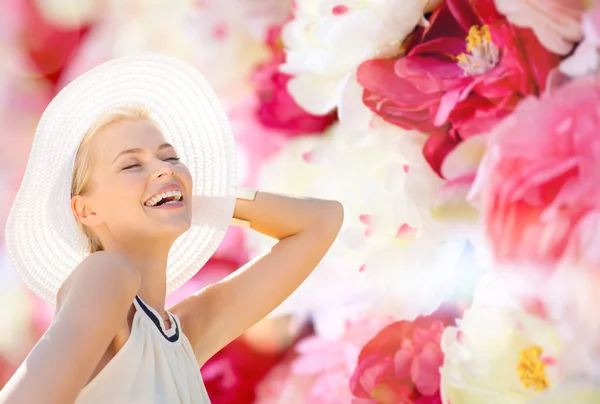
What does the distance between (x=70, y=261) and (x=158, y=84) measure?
0.28m

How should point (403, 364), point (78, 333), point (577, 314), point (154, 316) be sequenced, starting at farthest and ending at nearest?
point (403, 364) → point (577, 314) → point (154, 316) → point (78, 333)

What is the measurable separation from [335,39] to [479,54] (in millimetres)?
291

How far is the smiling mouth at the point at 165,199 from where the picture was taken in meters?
1.10

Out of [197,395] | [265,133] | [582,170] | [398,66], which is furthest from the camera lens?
[265,133]

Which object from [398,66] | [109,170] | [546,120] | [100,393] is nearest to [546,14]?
[546,120]

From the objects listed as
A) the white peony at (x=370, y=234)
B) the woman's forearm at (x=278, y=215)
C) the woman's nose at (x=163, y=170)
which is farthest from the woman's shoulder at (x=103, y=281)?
the white peony at (x=370, y=234)

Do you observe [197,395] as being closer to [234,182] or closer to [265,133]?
[234,182]

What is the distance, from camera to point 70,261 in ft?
3.91

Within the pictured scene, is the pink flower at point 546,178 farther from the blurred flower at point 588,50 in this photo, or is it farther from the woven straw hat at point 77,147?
the woven straw hat at point 77,147

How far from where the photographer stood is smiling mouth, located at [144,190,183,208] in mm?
1096

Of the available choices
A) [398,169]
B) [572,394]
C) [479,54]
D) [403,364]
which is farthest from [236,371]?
[479,54]

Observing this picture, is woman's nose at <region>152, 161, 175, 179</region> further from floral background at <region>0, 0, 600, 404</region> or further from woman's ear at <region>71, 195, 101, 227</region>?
floral background at <region>0, 0, 600, 404</region>

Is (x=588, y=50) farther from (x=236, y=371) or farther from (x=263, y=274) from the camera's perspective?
(x=236, y=371)

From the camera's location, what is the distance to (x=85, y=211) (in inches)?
44.2
